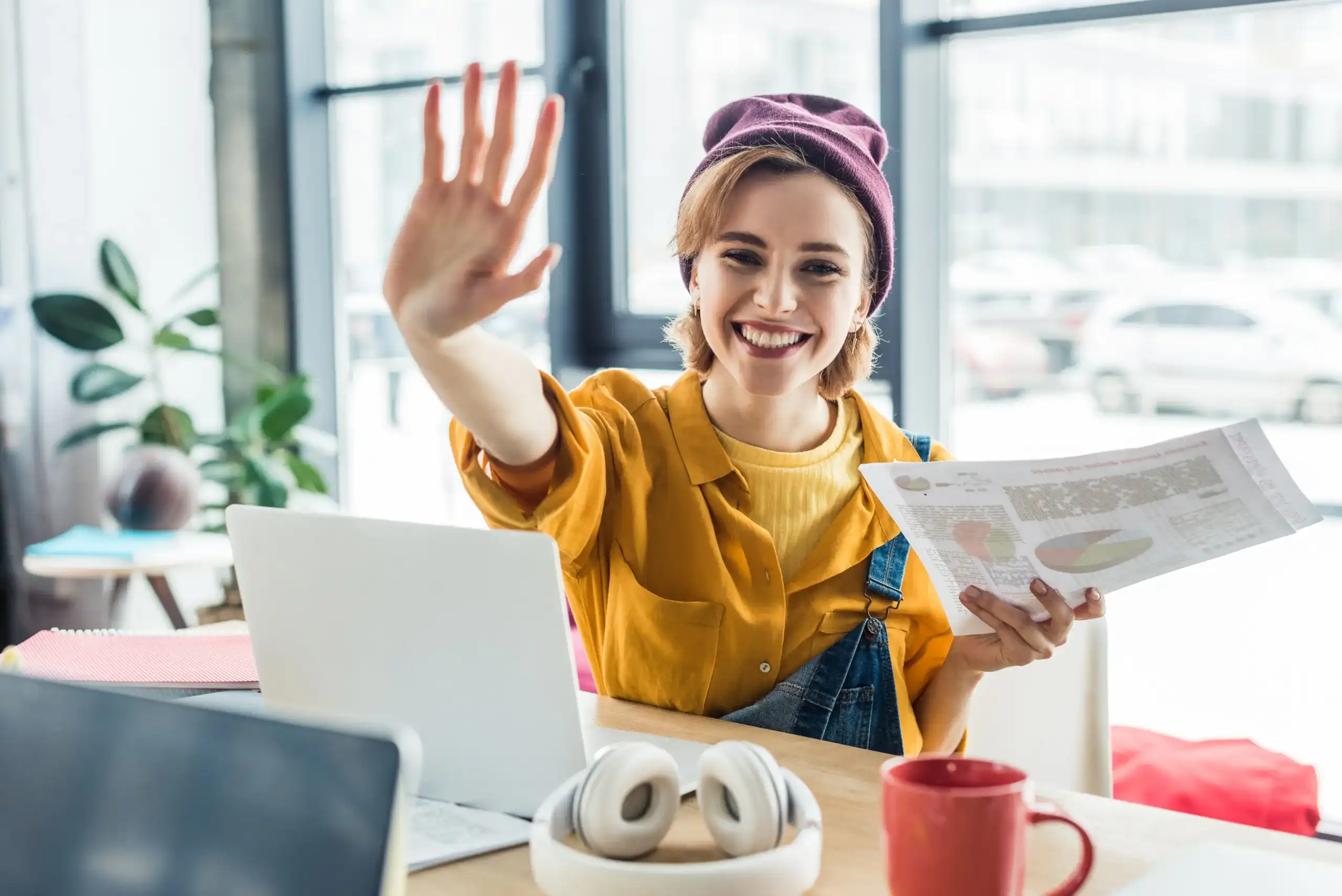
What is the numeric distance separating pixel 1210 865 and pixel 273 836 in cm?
59

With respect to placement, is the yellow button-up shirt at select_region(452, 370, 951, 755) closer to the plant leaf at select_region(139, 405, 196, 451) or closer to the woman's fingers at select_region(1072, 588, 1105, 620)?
the woman's fingers at select_region(1072, 588, 1105, 620)

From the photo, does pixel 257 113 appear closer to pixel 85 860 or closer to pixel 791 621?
pixel 791 621

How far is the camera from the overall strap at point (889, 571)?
1364mm

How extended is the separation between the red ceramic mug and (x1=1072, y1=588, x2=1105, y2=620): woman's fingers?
1.41 ft

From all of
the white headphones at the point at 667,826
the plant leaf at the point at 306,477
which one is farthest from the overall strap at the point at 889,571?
the plant leaf at the point at 306,477

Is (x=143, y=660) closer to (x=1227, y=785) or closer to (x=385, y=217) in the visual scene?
(x=1227, y=785)

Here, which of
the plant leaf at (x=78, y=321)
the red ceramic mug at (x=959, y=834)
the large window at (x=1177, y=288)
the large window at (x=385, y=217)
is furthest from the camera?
the large window at (x=385, y=217)

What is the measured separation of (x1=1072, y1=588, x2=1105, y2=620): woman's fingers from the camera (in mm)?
1168

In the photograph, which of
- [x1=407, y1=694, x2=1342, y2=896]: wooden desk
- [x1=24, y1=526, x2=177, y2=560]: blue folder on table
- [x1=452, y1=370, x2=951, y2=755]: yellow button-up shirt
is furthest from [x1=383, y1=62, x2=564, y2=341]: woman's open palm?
[x1=24, y1=526, x2=177, y2=560]: blue folder on table

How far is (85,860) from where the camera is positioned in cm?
57

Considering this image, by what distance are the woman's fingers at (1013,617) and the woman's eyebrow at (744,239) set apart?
1.46ft

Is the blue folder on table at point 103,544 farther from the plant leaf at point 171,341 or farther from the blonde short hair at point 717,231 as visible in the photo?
the blonde short hair at point 717,231

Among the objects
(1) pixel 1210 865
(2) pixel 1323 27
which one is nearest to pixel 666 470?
(1) pixel 1210 865

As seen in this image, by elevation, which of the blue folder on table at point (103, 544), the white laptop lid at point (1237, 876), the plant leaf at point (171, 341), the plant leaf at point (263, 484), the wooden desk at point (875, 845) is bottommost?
the blue folder on table at point (103, 544)
